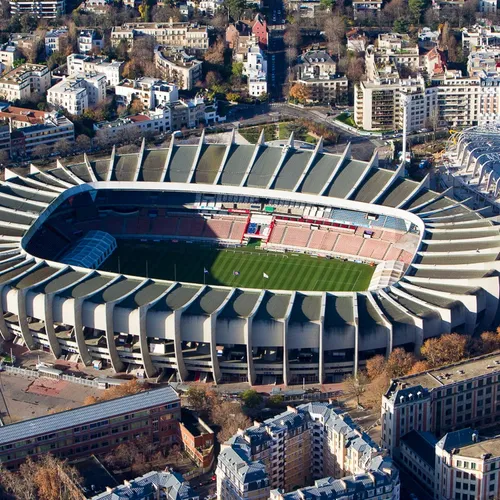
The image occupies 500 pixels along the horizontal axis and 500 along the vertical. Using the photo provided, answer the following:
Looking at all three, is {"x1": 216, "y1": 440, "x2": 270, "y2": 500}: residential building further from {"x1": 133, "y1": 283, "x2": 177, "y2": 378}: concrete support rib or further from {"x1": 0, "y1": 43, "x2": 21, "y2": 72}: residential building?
{"x1": 0, "y1": 43, "x2": 21, "y2": 72}: residential building

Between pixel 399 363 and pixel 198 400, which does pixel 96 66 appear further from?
pixel 399 363

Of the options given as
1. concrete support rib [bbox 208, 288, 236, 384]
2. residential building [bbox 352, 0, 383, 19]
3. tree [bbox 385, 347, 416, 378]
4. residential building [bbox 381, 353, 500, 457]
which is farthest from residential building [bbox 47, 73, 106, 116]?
residential building [bbox 381, 353, 500, 457]

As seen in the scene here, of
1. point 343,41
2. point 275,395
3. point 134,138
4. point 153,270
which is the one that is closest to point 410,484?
point 275,395

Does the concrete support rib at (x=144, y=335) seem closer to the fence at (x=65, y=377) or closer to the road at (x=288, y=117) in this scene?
the fence at (x=65, y=377)

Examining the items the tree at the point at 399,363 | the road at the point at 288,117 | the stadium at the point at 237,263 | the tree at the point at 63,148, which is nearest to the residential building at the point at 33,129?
the tree at the point at 63,148

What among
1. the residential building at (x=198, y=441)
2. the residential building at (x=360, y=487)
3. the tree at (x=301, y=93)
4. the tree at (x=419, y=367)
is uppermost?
the tree at (x=301, y=93)

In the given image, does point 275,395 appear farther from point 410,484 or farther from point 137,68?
point 137,68

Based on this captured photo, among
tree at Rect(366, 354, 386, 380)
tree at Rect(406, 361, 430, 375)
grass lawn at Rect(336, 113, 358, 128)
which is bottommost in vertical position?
tree at Rect(366, 354, 386, 380)
